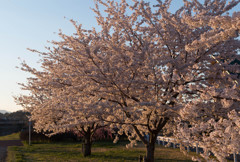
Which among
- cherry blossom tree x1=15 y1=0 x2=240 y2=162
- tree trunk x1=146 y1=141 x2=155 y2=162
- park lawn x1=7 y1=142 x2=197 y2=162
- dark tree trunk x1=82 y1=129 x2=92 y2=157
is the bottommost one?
park lawn x1=7 y1=142 x2=197 y2=162

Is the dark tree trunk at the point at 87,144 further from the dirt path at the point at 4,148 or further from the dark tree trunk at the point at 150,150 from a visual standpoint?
the dark tree trunk at the point at 150,150

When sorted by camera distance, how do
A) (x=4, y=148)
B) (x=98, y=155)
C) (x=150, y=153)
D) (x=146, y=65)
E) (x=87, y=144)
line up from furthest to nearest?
1. (x=4, y=148)
2. (x=98, y=155)
3. (x=87, y=144)
4. (x=150, y=153)
5. (x=146, y=65)

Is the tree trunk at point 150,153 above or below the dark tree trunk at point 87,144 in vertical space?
above

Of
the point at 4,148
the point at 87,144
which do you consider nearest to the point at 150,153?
the point at 87,144

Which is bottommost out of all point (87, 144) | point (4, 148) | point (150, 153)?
point (4, 148)

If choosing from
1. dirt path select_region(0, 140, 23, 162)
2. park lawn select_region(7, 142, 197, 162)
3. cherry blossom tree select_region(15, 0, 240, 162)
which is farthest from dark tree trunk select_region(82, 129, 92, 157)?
cherry blossom tree select_region(15, 0, 240, 162)

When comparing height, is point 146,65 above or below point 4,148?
above

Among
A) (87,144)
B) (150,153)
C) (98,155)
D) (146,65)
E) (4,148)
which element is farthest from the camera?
(4,148)

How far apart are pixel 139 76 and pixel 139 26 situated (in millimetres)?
2044

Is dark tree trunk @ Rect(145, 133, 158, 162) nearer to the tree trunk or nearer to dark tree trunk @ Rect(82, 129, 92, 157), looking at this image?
the tree trunk

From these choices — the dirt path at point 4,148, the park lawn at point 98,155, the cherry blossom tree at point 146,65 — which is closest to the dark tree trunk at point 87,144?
the park lawn at point 98,155

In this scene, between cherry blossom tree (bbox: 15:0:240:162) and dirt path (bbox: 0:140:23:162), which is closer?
cherry blossom tree (bbox: 15:0:240:162)

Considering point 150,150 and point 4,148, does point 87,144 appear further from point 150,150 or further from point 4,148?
point 4,148

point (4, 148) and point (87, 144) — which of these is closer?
point (87, 144)
